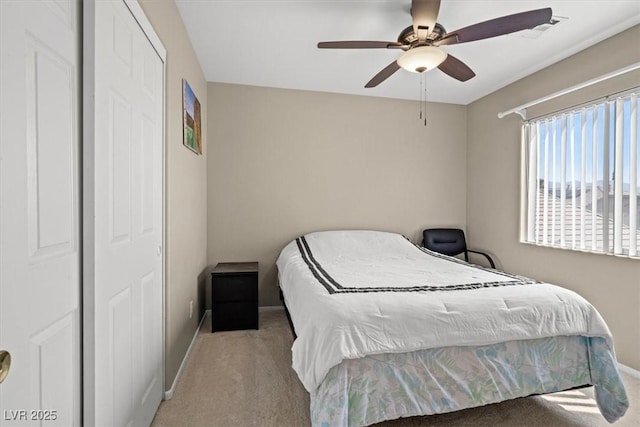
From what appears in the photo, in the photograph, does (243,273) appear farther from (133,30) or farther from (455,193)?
(455,193)

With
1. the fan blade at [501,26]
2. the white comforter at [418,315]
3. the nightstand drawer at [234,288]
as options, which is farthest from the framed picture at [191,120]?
the fan blade at [501,26]

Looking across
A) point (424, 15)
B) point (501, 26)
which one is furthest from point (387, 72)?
point (501, 26)

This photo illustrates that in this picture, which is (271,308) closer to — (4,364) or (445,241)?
(445,241)

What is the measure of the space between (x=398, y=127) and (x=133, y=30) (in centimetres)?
310

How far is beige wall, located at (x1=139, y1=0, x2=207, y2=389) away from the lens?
1854mm

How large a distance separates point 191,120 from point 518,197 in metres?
3.31

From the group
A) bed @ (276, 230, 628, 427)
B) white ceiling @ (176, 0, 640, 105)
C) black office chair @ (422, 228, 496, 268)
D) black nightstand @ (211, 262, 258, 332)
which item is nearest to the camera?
bed @ (276, 230, 628, 427)

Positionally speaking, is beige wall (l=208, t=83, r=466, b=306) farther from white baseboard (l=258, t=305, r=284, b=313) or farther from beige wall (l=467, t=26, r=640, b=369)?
beige wall (l=467, t=26, r=640, b=369)

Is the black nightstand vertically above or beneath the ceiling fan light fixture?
beneath

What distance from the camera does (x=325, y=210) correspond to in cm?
364

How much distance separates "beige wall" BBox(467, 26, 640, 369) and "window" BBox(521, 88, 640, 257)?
0.35ft

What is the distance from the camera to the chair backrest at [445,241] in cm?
377

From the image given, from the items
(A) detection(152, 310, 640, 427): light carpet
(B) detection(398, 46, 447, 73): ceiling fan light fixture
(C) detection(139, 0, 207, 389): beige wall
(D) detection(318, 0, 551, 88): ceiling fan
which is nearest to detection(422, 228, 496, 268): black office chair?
(A) detection(152, 310, 640, 427): light carpet

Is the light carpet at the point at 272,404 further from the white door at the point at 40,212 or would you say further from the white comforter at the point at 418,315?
the white door at the point at 40,212
